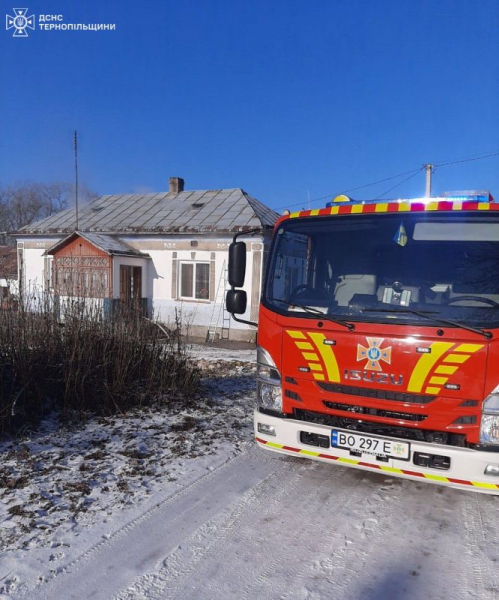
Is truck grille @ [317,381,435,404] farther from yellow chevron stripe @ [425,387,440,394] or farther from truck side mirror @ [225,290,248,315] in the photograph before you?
truck side mirror @ [225,290,248,315]

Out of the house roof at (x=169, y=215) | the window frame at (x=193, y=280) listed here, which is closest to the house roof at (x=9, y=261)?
the house roof at (x=169, y=215)

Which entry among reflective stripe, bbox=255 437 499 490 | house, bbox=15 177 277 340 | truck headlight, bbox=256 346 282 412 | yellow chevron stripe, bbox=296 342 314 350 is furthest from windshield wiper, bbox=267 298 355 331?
house, bbox=15 177 277 340

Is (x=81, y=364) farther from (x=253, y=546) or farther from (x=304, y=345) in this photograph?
(x=253, y=546)

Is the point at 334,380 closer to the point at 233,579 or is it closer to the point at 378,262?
the point at 378,262

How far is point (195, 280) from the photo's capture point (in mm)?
15266

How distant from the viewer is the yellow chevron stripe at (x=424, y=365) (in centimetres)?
314

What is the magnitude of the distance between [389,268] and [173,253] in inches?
490

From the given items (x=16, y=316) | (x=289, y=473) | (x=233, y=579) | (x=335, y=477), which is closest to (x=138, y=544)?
(x=233, y=579)

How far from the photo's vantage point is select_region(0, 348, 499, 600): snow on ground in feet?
8.51

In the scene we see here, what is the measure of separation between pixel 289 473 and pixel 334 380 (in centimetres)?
128

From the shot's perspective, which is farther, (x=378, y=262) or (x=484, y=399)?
(x=378, y=262)

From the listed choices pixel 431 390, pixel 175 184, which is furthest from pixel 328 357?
pixel 175 184

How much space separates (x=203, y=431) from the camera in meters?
5.25

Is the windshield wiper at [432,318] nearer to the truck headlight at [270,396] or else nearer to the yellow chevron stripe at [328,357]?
the yellow chevron stripe at [328,357]
